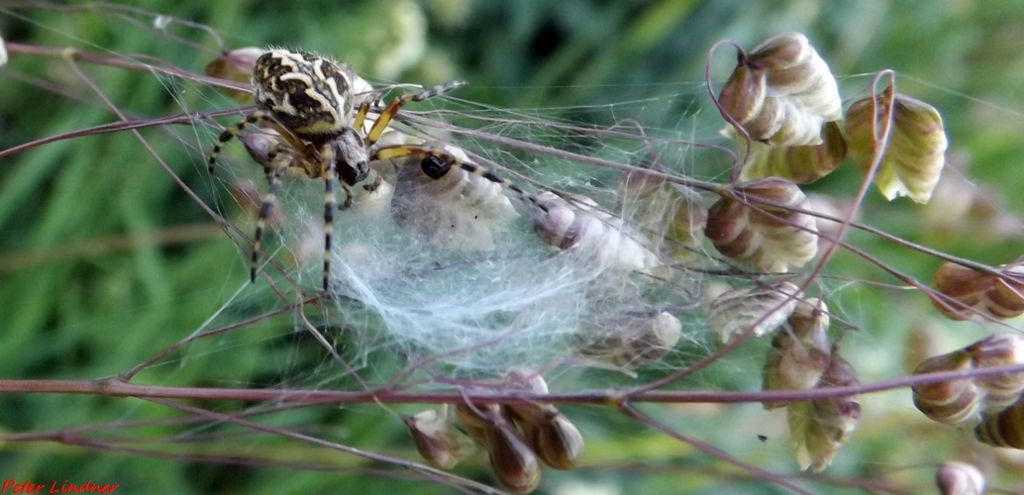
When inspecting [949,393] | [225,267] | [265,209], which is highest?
[265,209]

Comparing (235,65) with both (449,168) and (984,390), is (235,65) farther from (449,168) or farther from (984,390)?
(984,390)

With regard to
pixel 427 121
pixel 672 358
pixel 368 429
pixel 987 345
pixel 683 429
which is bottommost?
pixel 683 429

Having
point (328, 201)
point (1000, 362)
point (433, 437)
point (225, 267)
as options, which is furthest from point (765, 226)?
point (225, 267)

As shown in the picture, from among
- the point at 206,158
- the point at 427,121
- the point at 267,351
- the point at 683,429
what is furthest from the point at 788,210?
the point at 267,351

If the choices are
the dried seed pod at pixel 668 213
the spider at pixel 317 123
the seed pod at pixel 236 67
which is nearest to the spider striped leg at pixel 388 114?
the spider at pixel 317 123

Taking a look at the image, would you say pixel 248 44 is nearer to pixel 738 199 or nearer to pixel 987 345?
pixel 738 199

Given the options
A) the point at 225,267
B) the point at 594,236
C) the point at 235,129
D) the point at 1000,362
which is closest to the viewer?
the point at 1000,362

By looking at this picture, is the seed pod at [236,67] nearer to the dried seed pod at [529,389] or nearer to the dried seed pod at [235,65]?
the dried seed pod at [235,65]
